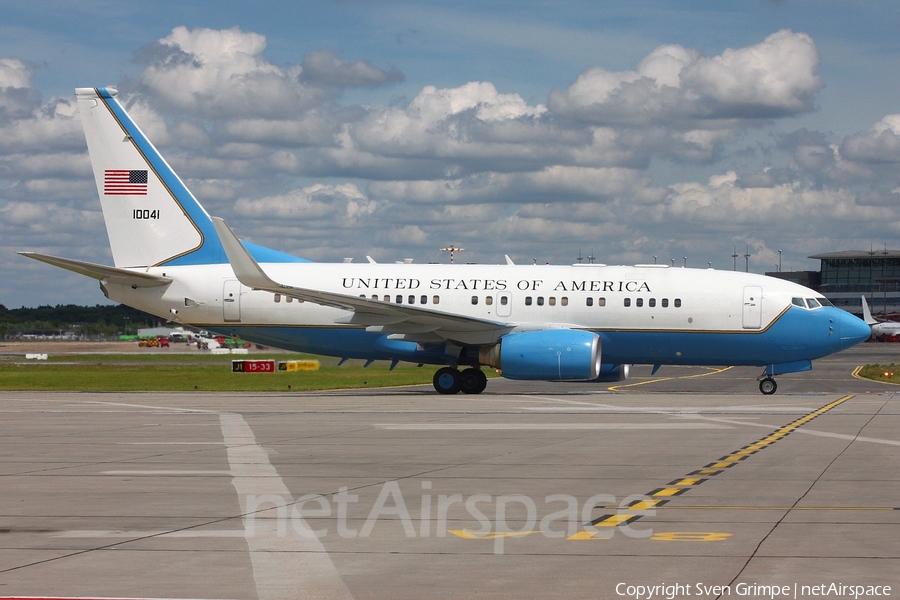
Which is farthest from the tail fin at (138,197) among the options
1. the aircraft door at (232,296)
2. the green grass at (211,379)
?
the green grass at (211,379)

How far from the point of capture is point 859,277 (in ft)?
→ 604

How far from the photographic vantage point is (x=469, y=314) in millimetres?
33594

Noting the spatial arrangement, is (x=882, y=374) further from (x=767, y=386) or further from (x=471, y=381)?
(x=471, y=381)

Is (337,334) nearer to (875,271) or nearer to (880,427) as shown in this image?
(880,427)

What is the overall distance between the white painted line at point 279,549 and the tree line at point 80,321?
532 feet

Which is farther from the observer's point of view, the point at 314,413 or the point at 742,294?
the point at 742,294

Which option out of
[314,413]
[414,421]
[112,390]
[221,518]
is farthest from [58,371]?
[221,518]

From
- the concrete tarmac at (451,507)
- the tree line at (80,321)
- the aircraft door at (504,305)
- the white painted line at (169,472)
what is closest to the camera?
the concrete tarmac at (451,507)

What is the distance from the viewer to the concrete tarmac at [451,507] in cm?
801

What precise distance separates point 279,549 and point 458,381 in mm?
24805

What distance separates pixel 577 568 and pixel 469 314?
2530cm

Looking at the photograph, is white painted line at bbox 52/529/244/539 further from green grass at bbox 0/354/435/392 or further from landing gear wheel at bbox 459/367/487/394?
green grass at bbox 0/354/435/392

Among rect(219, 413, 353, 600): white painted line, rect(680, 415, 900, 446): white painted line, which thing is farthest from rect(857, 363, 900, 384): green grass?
rect(219, 413, 353, 600): white painted line

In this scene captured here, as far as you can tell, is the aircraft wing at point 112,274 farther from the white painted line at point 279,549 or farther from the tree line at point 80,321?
the tree line at point 80,321
